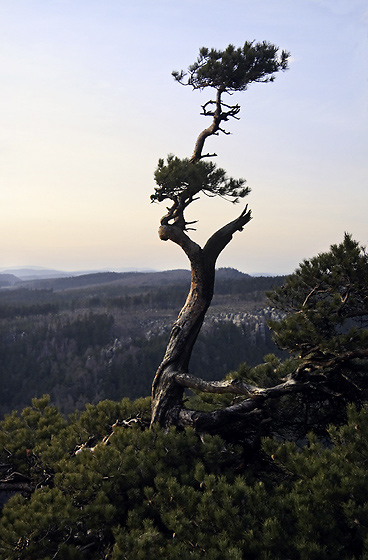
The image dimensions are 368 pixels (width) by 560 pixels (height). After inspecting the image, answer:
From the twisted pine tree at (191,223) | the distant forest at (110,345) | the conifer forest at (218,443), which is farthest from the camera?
the distant forest at (110,345)

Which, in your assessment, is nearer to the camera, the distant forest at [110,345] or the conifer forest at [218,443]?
the conifer forest at [218,443]

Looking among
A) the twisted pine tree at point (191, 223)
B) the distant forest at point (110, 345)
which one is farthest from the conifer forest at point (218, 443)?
the distant forest at point (110, 345)

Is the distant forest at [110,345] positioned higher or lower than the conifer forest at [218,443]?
lower

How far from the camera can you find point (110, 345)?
112625 mm

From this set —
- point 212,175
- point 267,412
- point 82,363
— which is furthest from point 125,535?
point 82,363

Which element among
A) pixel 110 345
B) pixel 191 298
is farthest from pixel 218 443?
pixel 110 345

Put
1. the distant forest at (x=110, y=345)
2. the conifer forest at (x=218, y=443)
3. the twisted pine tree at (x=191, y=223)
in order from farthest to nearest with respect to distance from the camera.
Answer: the distant forest at (x=110, y=345), the twisted pine tree at (x=191, y=223), the conifer forest at (x=218, y=443)

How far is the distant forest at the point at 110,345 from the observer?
8712cm

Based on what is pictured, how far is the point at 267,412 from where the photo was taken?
29.4 ft

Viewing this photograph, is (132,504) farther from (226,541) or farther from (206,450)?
(226,541)

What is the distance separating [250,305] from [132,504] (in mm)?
127728

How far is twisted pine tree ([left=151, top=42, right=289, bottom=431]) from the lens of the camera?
954 centimetres

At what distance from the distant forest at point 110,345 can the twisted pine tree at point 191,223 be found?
68.1 metres

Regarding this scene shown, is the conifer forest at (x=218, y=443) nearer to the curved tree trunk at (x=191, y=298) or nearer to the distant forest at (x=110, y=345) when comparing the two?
the curved tree trunk at (x=191, y=298)
